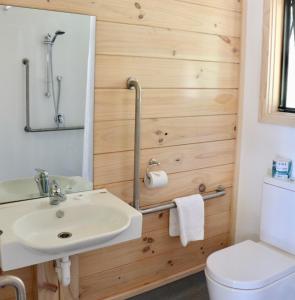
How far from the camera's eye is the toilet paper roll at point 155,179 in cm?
204

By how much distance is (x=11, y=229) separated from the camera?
57.4 inches

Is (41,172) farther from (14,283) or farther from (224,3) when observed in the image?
(224,3)

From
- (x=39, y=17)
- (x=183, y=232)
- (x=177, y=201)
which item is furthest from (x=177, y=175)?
(x=39, y=17)

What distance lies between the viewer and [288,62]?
2.28 metres

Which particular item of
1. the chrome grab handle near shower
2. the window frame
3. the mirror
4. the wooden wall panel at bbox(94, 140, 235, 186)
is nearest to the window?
the window frame

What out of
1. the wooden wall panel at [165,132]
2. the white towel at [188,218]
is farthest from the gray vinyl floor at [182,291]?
the wooden wall panel at [165,132]

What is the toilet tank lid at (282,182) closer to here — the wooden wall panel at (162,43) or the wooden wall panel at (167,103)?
the wooden wall panel at (167,103)

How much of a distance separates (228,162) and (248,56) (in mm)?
704

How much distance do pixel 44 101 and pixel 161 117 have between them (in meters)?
0.68

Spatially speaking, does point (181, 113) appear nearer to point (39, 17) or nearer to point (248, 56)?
point (248, 56)

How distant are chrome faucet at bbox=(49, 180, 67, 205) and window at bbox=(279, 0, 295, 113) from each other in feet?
4.70

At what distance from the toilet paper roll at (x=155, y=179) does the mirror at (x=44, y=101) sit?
33cm

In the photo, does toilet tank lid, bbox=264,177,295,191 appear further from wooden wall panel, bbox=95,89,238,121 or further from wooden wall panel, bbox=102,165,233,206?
wooden wall panel, bbox=95,89,238,121

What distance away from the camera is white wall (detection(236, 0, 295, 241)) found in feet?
7.51
